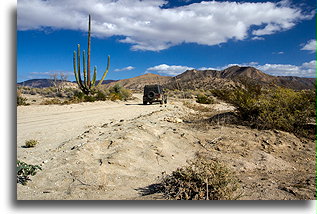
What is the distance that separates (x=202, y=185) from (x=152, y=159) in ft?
6.63

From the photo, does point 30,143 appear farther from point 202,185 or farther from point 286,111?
point 286,111

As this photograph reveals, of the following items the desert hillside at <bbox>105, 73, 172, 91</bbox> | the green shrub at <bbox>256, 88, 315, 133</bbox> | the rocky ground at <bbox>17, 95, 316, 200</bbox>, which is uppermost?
the desert hillside at <bbox>105, 73, 172, 91</bbox>

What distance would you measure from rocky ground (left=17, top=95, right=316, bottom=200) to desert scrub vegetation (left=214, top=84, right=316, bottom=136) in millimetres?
382

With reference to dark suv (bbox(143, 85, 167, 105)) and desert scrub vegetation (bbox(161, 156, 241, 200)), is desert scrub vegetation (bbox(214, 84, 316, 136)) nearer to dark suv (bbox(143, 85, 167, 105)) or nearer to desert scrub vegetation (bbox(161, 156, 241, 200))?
desert scrub vegetation (bbox(161, 156, 241, 200))

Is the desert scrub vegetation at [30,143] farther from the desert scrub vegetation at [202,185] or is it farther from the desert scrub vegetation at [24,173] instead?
the desert scrub vegetation at [202,185]

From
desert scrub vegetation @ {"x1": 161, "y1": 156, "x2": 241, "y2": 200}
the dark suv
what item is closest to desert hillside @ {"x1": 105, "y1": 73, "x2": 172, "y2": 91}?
the dark suv

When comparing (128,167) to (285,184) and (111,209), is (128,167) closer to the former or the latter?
(111,209)

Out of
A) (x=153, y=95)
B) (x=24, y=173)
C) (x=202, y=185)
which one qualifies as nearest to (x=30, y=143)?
(x=24, y=173)

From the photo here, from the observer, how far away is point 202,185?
3.11 metres

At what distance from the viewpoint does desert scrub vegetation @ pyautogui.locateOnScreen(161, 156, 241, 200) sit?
9.86 feet

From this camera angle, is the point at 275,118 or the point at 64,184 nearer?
the point at 64,184

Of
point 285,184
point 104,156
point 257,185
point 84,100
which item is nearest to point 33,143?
point 104,156

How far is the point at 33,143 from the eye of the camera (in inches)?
231
